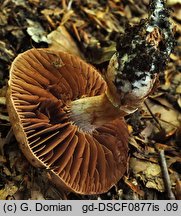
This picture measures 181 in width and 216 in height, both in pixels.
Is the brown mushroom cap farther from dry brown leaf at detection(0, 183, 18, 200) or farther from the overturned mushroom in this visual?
dry brown leaf at detection(0, 183, 18, 200)

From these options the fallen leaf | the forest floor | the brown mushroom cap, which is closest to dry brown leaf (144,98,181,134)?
the forest floor

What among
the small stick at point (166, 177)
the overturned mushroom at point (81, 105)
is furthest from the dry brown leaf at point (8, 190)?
the small stick at point (166, 177)

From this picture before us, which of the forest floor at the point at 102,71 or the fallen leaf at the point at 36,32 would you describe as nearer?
the forest floor at the point at 102,71

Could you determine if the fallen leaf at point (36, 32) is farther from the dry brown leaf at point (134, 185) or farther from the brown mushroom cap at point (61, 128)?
the dry brown leaf at point (134, 185)

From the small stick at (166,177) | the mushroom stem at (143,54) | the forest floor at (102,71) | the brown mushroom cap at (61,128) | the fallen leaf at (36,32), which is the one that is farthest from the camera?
the fallen leaf at (36,32)

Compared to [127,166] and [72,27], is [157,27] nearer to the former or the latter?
[127,166]

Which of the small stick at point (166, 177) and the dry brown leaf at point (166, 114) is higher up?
the dry brown leaf at point (166, 114)

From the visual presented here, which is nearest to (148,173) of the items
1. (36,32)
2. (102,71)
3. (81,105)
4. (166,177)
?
(166,177)

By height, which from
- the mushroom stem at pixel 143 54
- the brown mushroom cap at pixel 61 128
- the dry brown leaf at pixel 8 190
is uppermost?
the mushroom stem at pixel 143 54

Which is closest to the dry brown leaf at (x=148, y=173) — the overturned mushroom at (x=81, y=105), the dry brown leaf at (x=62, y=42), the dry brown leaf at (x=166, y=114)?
the overturned mushroom at (x=81, y=105)

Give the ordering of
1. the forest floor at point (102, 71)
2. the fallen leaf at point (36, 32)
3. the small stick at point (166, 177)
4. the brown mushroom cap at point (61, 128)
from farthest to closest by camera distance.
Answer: the fallen leaf at point (36, 32)
the small stick at point (166, 177)
the forest floor at point (102, 71)
the brown mushroom cap at point (61, 128)
